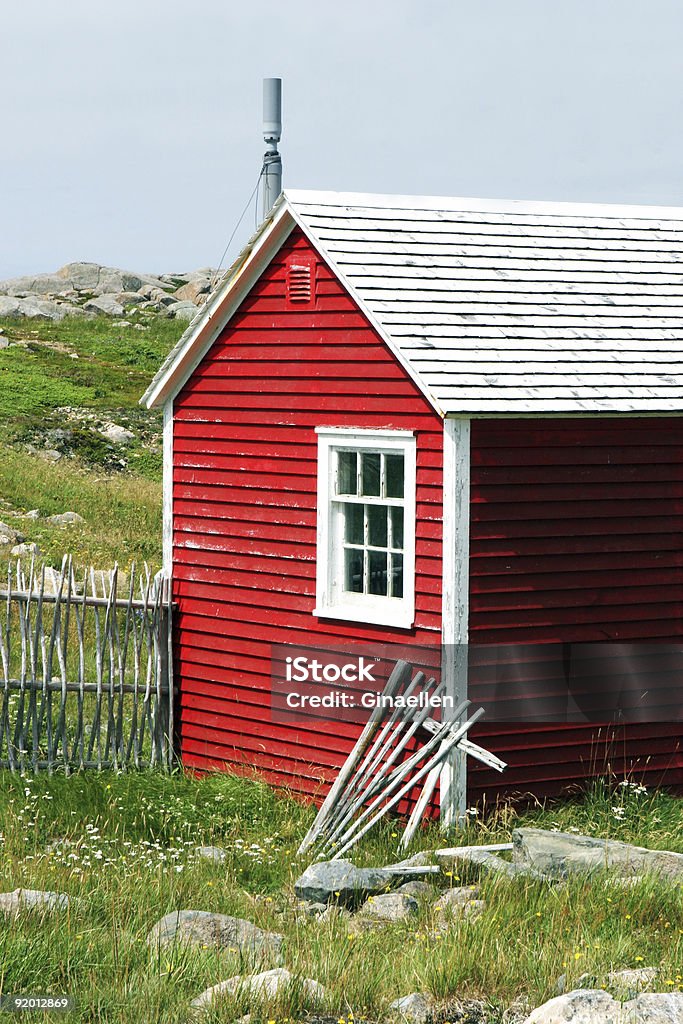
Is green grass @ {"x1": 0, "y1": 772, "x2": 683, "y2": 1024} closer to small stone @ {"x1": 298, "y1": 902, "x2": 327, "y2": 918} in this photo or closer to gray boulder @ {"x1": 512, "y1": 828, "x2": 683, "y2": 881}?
small stone @ {"x1": 298, "y1": 902, "x2": 327, "y2": 918}

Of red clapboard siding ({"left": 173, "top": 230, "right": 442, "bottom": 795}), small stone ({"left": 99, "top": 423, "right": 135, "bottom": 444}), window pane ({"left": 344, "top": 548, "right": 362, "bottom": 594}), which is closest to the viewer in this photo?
red clapboard siding ({"left": 173, "top": 230, "right": 442, "bottom": 795})

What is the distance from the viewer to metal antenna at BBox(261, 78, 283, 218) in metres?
14.0

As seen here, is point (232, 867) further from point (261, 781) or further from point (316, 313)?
point (316, 313)

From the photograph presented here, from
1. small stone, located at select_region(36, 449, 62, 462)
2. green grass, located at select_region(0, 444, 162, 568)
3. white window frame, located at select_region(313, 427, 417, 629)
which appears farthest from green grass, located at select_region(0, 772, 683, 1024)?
small stone, located at select_region(36, 449, 62, 462)

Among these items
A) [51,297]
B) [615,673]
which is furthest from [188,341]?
[51,297]

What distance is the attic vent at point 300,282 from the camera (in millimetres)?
11750

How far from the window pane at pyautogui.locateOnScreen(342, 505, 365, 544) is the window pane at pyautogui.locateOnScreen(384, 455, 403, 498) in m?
0.45

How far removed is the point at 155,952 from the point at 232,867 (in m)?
2.67

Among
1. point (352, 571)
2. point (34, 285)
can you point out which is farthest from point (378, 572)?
point (34, 285)

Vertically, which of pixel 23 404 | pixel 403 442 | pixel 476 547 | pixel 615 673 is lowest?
pixel 615 673

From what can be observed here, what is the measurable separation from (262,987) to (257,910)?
183 cm

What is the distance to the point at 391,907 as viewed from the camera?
8.17 metres

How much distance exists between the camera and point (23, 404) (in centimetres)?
3441

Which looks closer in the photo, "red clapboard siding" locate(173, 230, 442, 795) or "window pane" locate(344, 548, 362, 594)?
"red clapboard siding" locate(173, 230, 442, 795)
